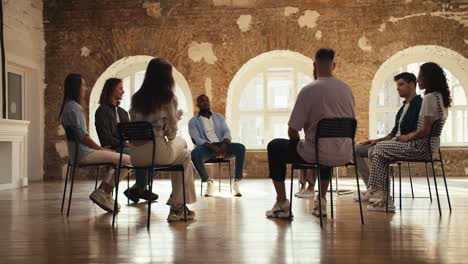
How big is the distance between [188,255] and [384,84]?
28.3 ft

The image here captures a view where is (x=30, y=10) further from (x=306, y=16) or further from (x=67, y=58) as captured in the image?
(x=306, y=16)

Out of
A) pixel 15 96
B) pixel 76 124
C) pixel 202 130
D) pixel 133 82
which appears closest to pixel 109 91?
pixel 76 124

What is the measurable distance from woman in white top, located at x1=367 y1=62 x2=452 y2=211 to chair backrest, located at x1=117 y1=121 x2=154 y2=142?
212 centimetres

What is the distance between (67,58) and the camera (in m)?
10.2

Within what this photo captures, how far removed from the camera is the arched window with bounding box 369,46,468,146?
10.4 meters

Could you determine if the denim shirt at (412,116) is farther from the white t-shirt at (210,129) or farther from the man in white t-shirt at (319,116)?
the white t-shirt at (210,129)

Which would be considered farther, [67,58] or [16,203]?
[67,58]

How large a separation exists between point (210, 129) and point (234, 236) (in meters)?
3.53

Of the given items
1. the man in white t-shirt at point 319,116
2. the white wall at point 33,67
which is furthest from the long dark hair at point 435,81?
the white wall at point 33,67

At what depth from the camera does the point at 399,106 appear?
10.7 m

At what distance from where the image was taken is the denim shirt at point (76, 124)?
5.03 metres

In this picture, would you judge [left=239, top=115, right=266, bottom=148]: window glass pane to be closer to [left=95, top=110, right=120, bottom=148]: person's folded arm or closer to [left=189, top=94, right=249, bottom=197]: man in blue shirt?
[left=189, top=94, right=249, bottom=197]: man in blue shirt

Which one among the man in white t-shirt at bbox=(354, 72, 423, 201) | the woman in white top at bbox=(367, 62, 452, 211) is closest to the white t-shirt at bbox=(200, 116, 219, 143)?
the man in white t-shirt at bbox=(354, 72, 423, 201)

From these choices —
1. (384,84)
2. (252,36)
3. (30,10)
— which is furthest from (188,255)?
(384,84)
